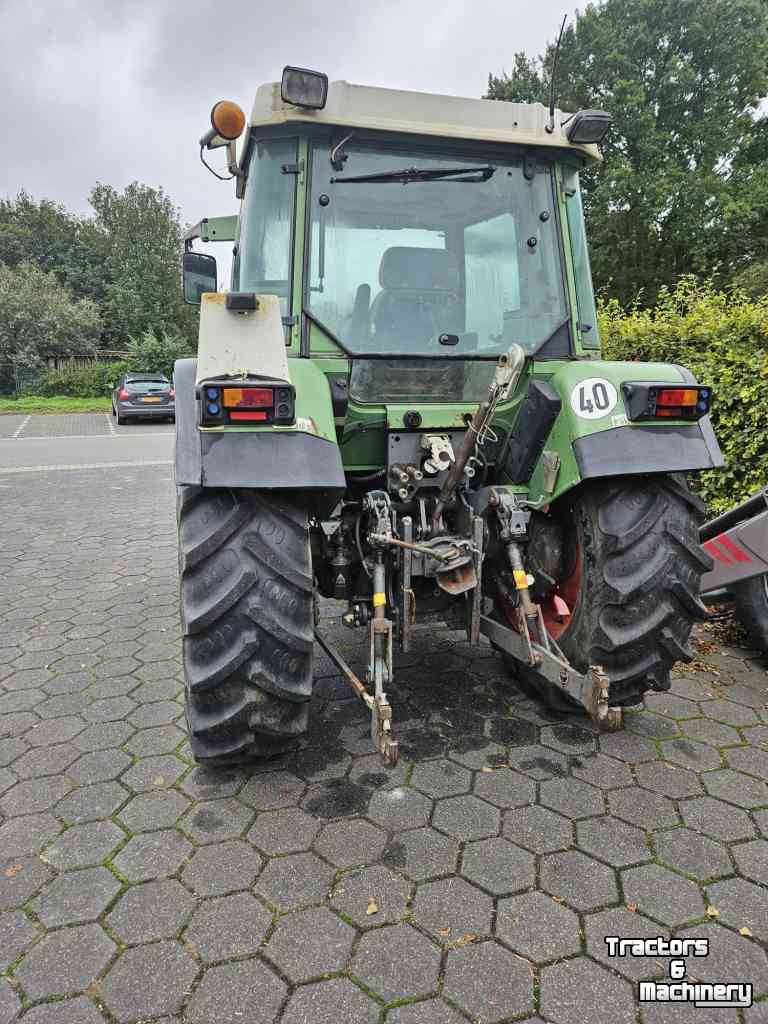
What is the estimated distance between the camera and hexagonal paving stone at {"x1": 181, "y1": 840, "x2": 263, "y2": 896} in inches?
85.2

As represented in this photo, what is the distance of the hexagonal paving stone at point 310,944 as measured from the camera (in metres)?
1.87

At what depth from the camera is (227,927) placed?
2.01 metres

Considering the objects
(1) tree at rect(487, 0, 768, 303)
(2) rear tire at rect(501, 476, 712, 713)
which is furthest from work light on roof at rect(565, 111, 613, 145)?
(1) tree at rect(487, 0, 768, 303)

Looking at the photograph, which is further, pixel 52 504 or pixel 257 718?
pixel 52 504

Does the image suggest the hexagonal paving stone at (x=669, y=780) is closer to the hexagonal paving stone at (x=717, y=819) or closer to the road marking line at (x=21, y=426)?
the hexagonal paving stone at (x=717, y=819)

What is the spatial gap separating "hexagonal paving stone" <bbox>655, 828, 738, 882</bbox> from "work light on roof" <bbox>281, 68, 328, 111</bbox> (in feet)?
9.86

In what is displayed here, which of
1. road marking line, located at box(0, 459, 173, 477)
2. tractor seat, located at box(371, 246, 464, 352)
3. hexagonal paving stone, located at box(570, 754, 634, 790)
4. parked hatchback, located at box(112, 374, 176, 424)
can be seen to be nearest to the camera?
hexagonal paving stone, located at box(570, 754, 634, 790)

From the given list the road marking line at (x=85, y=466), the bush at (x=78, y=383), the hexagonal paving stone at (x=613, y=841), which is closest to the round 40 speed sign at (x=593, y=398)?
the hexagonal paving stone at (x=613, y=841)

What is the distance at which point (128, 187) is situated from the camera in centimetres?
3912

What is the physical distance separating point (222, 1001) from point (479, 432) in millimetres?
1967

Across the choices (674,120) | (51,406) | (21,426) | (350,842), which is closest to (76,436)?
(21,426)

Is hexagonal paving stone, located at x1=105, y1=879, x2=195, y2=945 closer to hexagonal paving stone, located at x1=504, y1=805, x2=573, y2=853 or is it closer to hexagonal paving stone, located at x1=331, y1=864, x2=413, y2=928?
hexagonal paving stone, located at x1=331, y1=864, x2=413, y2=928

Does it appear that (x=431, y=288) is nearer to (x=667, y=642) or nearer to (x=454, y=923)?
(x=667, y=642)

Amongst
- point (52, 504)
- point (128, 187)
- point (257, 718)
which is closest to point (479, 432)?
point (257, 718)
